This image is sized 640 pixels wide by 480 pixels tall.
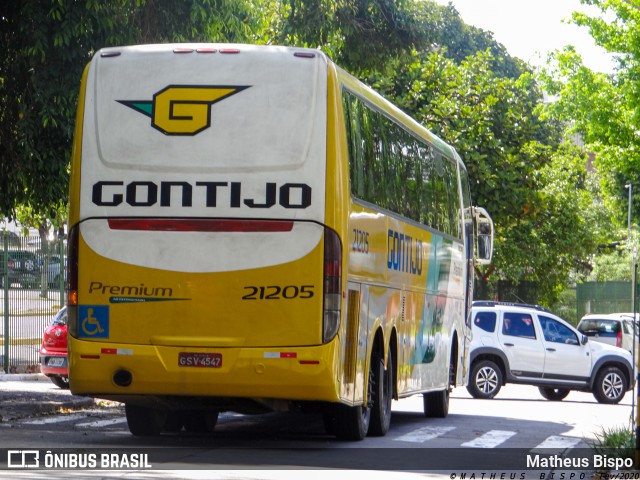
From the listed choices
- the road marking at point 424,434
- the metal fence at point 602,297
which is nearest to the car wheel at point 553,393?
the road marking at point 424,434

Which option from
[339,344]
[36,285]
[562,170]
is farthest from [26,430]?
[562,170]

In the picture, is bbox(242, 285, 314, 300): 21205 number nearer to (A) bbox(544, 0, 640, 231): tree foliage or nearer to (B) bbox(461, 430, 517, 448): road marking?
(B) bbox(461, 430, 517, 448): road marking

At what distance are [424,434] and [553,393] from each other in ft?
42.8

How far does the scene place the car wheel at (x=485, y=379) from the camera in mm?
26422

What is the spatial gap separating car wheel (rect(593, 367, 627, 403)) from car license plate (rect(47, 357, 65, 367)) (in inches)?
418

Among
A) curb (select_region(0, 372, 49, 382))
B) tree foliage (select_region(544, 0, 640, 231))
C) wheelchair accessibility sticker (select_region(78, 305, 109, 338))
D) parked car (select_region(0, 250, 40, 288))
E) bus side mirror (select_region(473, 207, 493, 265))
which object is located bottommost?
curb (select_region(0, 372, 49, 382))

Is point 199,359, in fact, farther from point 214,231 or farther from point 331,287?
point 331,287

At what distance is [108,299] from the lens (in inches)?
504

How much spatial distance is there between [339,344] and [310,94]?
2344 millimetres

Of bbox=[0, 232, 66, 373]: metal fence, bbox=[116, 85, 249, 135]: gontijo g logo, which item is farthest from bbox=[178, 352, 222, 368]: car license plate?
bbox=[0, 232, 66, 373]: metal fence

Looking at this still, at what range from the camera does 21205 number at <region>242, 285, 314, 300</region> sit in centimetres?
1255

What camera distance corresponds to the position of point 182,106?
13.0 metres

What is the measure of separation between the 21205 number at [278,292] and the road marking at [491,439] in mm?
3403

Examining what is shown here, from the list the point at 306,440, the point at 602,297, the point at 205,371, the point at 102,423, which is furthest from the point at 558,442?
the point at 602,297
